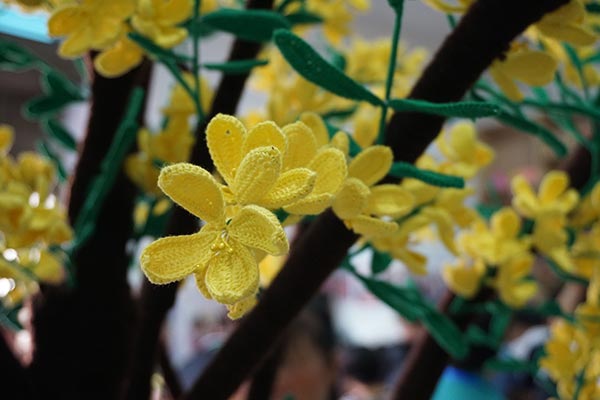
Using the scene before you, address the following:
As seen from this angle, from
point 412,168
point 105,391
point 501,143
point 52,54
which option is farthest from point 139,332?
point 501,143

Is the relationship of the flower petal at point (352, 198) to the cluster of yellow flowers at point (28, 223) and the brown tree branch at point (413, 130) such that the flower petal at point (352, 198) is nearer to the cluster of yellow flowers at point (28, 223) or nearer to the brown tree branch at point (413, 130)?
the brown tree branch at point (413, 130)

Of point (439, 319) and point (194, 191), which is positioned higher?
point (194, 191)

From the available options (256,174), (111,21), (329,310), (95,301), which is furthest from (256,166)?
(329,310)

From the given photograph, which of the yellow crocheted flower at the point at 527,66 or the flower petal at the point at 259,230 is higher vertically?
the flower petal at the point at 259,230

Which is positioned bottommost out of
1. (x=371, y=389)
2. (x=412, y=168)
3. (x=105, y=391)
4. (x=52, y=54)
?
(x=371, y=389)

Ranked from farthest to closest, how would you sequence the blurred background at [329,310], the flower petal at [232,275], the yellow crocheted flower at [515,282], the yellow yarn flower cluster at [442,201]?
the blurred background at [329,310], the yellow crocheted flower at [515,282], the yellow yarn flower cluster at [442,201], the flower petal at [232,275]

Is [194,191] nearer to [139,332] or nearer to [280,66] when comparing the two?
[139,332]

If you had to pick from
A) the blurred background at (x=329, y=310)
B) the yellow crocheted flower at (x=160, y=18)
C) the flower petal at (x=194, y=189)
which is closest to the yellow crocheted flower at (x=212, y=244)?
the flower petal at (x=194, y=189)
